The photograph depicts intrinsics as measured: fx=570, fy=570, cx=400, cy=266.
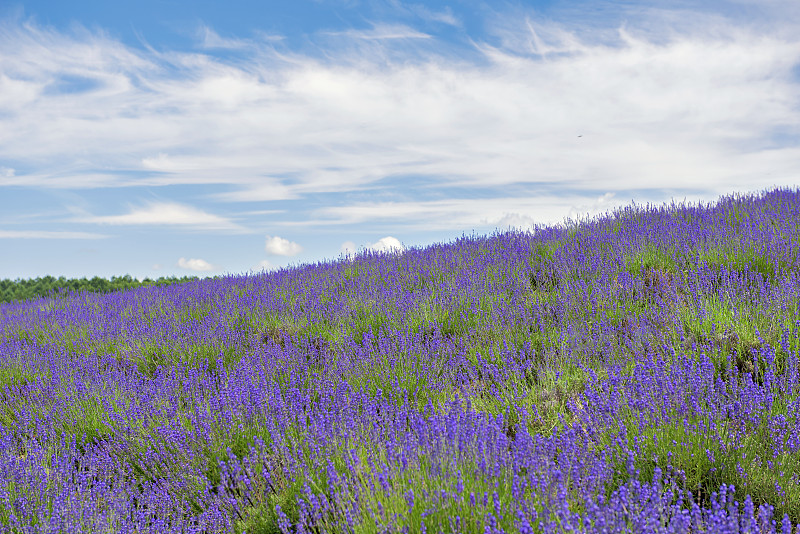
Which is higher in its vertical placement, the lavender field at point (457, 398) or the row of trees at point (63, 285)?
the row of trees at point (63, 285)

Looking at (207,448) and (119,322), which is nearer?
(207,448)

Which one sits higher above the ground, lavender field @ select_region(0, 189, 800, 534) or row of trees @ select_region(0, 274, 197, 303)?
row of trees @ select_region(0, 274, 197, 303)

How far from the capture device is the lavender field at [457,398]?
6.66 feet

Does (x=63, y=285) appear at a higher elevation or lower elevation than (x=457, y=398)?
higher

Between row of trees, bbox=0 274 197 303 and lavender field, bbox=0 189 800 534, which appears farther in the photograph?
row of trees, bbox=0 274 197 303

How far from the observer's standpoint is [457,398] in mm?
2629

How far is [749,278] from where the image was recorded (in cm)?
417

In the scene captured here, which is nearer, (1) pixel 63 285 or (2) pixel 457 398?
(2) pixel 457 398

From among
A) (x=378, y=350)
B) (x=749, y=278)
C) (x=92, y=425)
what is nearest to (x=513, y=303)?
(x=378, y=350)

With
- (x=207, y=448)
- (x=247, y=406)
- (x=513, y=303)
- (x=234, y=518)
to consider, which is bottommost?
(x=234, y=518)

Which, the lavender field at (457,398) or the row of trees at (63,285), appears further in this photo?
the row of trees at (63,285)

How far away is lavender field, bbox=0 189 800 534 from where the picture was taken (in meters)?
2.03

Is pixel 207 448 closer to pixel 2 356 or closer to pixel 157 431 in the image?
pixel 157 431

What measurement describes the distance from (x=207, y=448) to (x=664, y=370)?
2.28 metres
